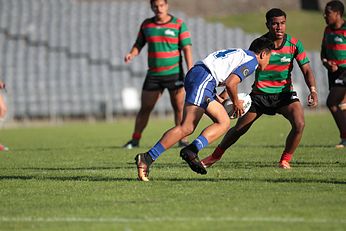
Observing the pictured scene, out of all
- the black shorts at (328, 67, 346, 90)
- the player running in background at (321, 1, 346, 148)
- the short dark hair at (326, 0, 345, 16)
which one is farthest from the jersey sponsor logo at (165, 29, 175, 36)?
the short dark hair at (326, 0, 345, 16)

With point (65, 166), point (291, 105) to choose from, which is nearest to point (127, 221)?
point (291, 105)

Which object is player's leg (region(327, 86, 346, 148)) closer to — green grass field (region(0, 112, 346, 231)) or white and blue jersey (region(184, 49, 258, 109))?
green grass field (region(0, 112, 346, 231))

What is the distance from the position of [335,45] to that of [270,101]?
3.35m

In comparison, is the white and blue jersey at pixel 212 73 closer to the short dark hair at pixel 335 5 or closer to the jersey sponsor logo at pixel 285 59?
the jersey sponsor logo at pixel 285 59

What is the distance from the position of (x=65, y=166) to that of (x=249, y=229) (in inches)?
229

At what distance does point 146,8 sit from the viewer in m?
35.2

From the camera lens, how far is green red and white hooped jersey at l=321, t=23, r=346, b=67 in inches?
539

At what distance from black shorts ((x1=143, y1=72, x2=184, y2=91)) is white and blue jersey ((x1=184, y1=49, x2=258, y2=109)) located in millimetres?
5233

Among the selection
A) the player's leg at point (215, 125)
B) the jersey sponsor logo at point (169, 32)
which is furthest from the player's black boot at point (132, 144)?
the player's leg at point (215, 125)

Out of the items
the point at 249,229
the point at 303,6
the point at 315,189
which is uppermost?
the point at 249,229

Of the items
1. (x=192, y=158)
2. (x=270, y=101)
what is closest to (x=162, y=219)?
(x=192, y=158)

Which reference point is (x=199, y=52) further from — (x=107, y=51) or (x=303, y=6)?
(x=303, y=6)

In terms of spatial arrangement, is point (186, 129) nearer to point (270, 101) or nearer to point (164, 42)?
point (270, 101)

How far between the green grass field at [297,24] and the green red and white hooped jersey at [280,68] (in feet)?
87.8
